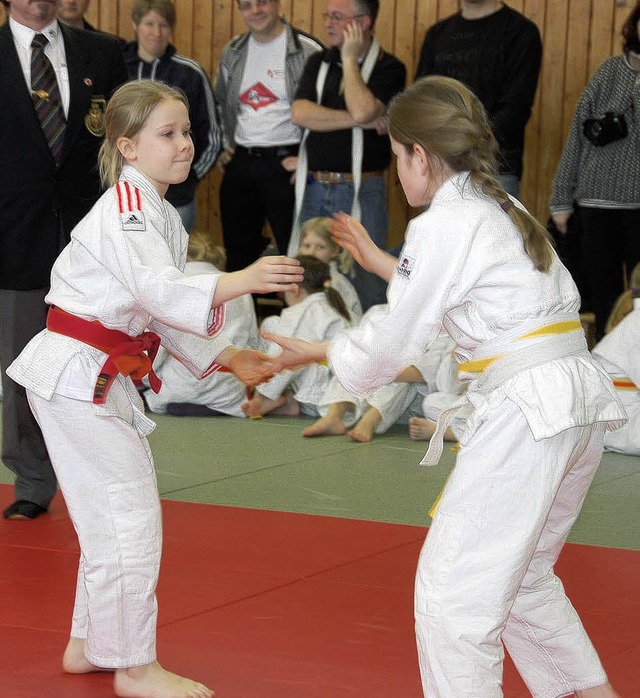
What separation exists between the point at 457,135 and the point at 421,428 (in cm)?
359

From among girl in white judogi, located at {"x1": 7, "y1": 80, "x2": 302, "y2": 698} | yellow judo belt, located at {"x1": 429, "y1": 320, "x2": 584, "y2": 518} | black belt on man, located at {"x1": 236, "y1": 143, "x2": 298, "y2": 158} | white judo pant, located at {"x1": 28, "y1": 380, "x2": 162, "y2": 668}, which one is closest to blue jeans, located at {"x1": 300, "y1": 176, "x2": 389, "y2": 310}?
black belt on man, located at {"x1": 236, "y1": 143, "x2": 298, "y2": 158}

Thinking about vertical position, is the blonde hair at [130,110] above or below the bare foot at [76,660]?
above

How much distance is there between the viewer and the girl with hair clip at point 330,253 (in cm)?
671

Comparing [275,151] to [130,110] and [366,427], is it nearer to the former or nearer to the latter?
[366,427]

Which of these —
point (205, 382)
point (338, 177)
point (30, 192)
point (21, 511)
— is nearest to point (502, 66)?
point (338, 177)

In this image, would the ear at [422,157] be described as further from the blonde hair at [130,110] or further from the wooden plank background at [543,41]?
the wooden plank background at [543,41]

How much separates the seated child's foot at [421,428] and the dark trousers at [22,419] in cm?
212

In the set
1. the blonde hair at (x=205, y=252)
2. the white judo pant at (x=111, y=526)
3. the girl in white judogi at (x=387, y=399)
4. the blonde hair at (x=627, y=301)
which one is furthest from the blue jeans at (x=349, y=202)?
the white judo pant at (x=111, y=526)

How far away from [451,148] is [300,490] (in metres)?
2.68

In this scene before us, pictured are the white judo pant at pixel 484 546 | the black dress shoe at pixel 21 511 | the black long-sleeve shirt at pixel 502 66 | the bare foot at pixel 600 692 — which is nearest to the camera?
the white judo pant at pixel 484 546

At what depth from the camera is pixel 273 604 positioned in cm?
339

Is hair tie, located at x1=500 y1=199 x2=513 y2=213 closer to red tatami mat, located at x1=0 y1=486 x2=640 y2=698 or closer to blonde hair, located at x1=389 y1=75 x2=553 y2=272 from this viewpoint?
blonde hair, located at x1=389 y1=75 x2=553 y2=272

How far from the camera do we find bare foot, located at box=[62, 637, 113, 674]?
9.49 ft

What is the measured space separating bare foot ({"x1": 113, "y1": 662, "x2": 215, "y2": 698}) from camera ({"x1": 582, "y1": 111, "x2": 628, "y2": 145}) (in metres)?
4.43
